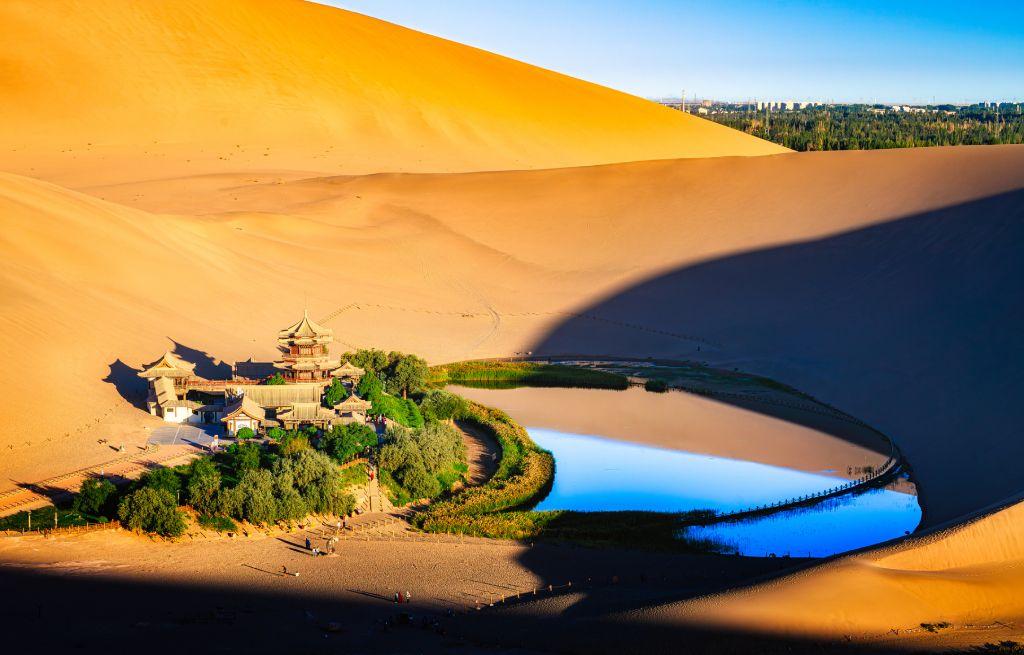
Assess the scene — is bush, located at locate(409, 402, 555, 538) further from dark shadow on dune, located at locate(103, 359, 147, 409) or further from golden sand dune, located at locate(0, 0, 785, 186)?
golden sand dune, located at locate(0, 0, 785, 186)

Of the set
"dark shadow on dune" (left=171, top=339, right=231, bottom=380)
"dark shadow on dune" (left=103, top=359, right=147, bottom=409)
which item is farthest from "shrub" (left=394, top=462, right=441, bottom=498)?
"dark shadow on dune" (left=171, top=339, right=231, bottom=380)

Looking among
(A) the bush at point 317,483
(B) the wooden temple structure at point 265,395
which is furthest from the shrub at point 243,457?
(B) the wooden temple structure at point 265,395

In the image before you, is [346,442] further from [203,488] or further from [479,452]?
[479,452]

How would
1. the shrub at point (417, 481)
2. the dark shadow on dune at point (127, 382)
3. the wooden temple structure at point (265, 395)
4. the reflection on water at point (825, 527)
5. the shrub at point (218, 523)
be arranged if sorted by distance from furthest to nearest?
the dark shadow on dune at point (127, 382) < the wooden temple structure at point (265, 395) < the shrub at point (417, 481) < the reflection on water at point (825, 527) < the shrub at point (218, 523)

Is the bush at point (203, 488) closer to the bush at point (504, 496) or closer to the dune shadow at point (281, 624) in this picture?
the dune shadow at point (281, 624)

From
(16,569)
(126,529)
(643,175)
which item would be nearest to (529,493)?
(126,529)

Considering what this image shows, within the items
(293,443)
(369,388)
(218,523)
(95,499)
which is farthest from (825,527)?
(95,499)
